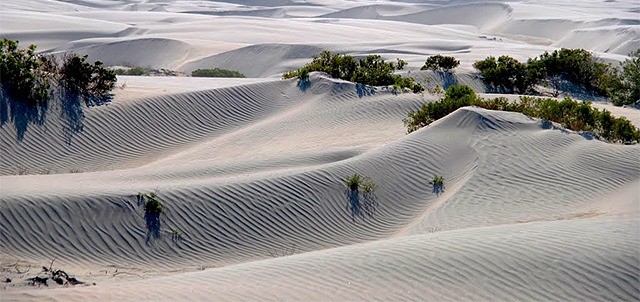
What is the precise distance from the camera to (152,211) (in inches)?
399

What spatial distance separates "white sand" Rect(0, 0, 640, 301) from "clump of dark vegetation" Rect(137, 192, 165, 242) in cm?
9

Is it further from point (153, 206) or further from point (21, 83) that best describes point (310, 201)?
point (21, 83)

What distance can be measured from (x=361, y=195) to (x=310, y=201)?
776 millimetres

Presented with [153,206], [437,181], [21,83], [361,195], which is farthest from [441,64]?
[153,206]

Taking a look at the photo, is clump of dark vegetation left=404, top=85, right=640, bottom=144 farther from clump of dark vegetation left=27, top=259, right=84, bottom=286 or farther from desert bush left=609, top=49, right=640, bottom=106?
clump of dark vegetation left=27, top=259, right=84, bottom=286

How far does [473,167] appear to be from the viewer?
38.9ft

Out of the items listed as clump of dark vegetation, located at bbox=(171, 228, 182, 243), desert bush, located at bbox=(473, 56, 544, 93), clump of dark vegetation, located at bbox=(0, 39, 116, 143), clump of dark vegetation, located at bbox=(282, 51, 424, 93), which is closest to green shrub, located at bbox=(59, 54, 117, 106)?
clump of dark vegetation, located at bbox=(0, 39, 116, 143)

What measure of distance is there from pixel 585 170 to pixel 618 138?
6.12 ft

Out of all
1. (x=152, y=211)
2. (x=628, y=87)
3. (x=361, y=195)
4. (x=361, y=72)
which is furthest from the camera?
(x=628, y=87)

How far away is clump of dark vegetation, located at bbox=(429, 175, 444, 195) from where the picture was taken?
37.7ft

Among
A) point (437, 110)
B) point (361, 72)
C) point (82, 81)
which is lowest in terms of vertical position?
point (361, 72)

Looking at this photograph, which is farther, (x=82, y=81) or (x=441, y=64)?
(x=441, y=64)

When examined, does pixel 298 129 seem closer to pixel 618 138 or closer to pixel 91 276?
pixel 618 138

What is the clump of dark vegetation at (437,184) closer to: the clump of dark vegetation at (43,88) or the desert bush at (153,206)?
the desert bush at (153,206)
